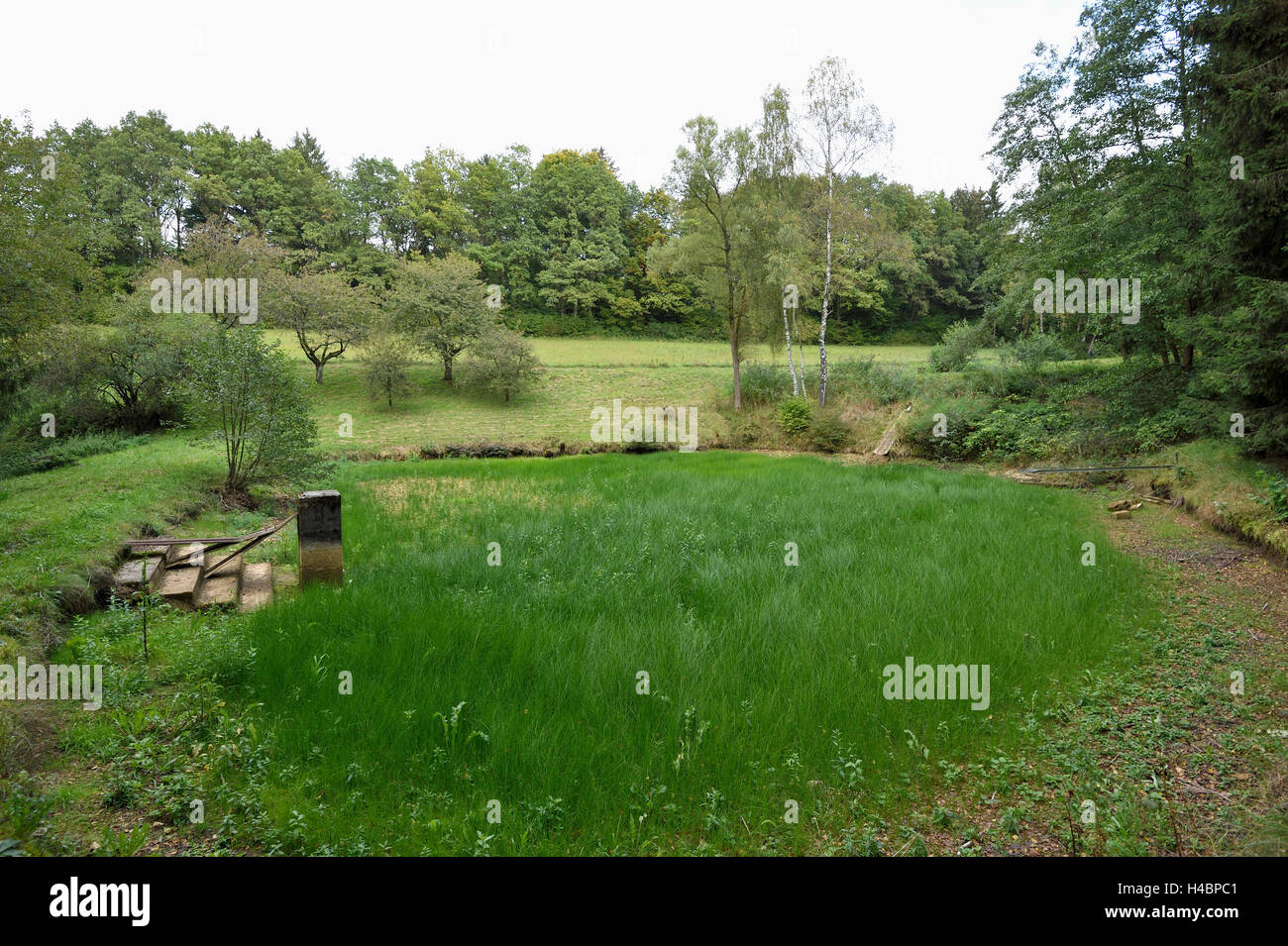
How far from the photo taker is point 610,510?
423 inches

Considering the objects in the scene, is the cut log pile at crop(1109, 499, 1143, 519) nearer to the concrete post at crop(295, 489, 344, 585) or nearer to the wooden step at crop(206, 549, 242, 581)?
the concrete post at crop(295, 489, 344, 585)

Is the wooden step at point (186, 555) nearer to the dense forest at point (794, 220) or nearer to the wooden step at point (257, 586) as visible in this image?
the wooden step at point (257, 586)

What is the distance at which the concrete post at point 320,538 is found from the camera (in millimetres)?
6594

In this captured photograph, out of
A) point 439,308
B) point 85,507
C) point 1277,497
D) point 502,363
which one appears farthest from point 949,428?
point 439,308

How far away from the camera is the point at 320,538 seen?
6.66 metres

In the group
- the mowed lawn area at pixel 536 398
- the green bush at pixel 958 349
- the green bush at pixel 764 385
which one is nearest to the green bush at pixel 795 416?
the green bush at pixel 764 385

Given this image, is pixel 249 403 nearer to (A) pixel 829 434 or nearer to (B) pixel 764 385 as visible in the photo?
(A) pixel 829 434

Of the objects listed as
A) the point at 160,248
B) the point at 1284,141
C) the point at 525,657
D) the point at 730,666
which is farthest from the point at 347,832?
the point at 160,248

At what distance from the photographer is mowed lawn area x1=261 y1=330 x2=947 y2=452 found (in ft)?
82.6

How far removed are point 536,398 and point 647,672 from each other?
28.3 m

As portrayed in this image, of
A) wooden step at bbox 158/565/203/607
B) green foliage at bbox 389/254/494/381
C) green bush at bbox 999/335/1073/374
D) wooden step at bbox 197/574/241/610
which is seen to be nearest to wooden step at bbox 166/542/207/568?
wooden step at bbox 158/565/203/607

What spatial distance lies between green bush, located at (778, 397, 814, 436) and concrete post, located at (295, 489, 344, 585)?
19.6 m

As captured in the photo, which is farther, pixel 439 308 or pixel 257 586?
pixel 439 308
